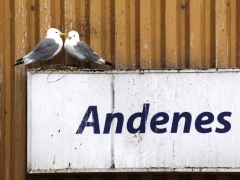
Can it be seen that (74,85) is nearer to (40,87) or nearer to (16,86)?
(40,87)

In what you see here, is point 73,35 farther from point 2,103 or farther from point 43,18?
point 2,103

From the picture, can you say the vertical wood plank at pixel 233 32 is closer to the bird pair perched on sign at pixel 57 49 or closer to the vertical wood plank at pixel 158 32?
the vertical wood plank at pixel 158 32

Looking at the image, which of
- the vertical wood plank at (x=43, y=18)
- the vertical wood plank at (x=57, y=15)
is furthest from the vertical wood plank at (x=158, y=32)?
the vertical wood plank at (x=43, y=18)

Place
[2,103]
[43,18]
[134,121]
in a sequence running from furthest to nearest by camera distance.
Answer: [43,18], [2,103], [134,121]

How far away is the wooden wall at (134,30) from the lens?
591 cm

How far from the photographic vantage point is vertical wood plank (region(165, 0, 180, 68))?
19.4 feet

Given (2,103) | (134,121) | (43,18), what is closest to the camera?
(134,121)

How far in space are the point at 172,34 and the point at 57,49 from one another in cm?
142

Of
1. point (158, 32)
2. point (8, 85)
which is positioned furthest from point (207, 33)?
point (8, 85)

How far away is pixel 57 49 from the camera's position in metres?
5.69

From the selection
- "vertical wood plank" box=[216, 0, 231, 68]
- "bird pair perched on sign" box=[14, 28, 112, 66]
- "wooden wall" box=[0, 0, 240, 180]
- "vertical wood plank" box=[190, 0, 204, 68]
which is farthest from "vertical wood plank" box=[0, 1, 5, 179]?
"vertical wood plank" box=[216, 0, 231, 68]

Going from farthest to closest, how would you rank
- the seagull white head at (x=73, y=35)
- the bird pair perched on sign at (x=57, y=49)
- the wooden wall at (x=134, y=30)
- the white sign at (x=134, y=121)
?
the wooden wall at (x=134, y=30)
the seagull white head at (x=73, y=35)
the bird pair perched on sign at (x=57, y=49)
the white sign at (x=134, y=121)

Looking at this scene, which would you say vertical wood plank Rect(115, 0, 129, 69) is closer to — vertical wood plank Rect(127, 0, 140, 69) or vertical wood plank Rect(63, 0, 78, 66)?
vertical wood plank Rect(127, 0, 140, 69)

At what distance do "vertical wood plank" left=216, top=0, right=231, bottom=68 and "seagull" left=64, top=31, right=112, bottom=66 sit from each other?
54.1 inches
